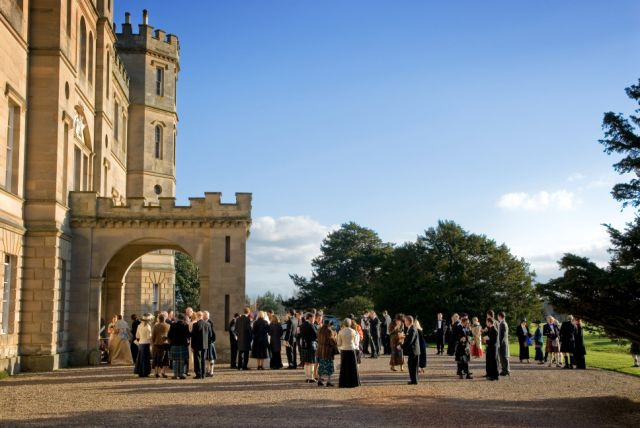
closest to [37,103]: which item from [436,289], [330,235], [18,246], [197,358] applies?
[18,246]

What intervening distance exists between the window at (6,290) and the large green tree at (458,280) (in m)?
33.5

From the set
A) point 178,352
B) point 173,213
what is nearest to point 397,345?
point 178,352

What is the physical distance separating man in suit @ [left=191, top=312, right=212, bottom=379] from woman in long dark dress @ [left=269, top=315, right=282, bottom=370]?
3.42 meters

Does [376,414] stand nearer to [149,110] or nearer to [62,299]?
[62,299]

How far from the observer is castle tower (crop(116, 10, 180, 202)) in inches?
1454

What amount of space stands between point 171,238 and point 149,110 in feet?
45.6

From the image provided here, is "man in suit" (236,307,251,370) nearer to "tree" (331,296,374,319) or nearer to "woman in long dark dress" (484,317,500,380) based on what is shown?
"woman in long dark dress" (484,317,500,380)

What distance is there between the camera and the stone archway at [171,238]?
2483 centimetres

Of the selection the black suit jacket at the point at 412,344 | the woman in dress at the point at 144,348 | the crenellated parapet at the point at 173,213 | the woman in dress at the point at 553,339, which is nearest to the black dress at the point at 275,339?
the woman in dress at the point at 144,348

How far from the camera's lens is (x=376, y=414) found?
12.6m

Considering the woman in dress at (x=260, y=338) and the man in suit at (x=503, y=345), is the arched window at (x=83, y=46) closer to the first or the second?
the woman in dress at (x=260, y=338)

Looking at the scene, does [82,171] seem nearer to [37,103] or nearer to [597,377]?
[37,103]

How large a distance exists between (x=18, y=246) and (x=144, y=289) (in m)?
14.7

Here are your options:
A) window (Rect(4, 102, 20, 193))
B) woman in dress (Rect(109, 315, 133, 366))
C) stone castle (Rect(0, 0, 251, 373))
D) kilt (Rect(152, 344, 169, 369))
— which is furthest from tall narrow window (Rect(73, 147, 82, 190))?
kilt (Rect(152, 344, 169, 369))
